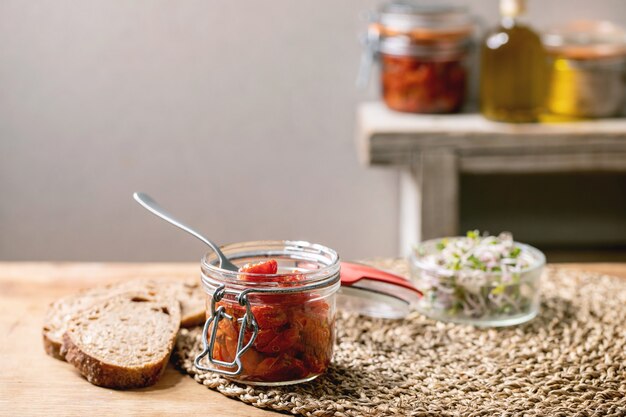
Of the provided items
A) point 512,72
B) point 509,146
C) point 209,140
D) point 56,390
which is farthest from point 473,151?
point 56,390

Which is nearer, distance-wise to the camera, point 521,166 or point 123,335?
point 123,335

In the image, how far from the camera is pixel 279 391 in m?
1.09

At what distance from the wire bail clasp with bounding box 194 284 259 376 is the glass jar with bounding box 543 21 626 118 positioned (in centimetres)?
143

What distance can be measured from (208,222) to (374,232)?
1.64 ft

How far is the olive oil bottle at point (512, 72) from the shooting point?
7.16 feet

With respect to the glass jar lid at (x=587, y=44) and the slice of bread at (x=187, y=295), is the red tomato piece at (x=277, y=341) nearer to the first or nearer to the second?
the slice of bread at (x=187, y=295)

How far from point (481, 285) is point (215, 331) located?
0.44 m

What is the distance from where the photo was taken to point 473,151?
2156mm

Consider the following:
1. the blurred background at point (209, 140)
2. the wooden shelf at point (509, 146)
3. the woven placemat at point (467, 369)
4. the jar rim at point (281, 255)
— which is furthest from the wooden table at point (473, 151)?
the jar rim at point (281, 255)

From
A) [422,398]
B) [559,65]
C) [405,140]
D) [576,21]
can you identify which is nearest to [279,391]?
[422,398]

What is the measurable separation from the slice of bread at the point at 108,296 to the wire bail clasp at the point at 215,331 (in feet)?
0.70

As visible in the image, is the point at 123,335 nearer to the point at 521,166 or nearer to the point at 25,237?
the point at 521,166

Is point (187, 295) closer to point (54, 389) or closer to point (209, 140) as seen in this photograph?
point (54, 389)

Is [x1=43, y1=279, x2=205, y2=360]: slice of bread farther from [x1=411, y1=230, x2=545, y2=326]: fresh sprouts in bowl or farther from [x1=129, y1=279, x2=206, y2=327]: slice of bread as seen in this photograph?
[x1=411, y1=230, x2=545, y2=326]: fresh sprouts in bowl
